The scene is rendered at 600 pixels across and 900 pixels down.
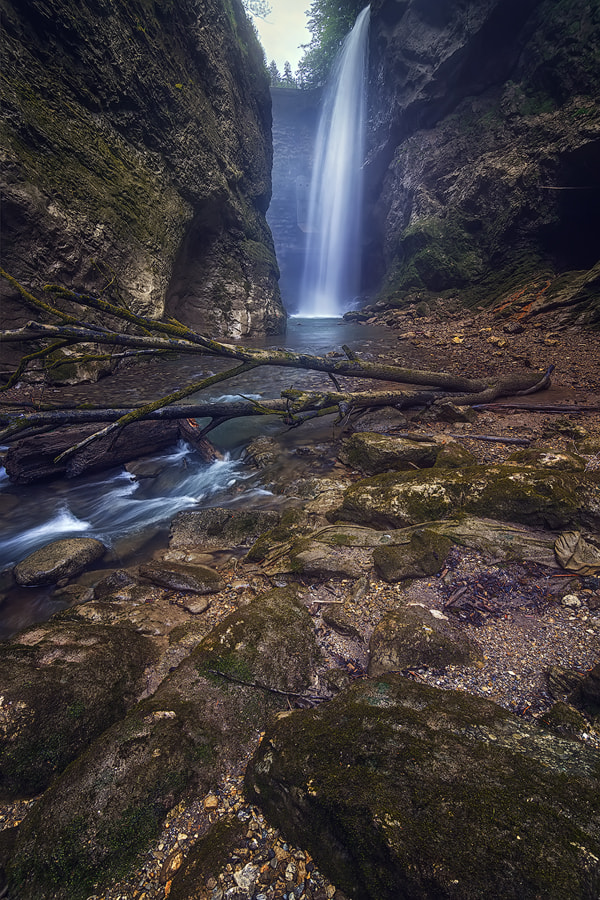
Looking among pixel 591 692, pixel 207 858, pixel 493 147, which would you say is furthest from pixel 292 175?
pixel 207 858

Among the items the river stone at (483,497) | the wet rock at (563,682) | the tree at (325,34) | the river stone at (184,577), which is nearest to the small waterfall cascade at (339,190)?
the tree at (325,34)

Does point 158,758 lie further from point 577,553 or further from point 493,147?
point 493,147

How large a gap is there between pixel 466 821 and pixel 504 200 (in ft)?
82.1

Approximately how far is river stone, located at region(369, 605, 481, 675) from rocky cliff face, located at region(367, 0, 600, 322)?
504 inches

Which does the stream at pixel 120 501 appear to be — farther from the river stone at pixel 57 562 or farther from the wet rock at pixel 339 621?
the wet rock at pixel 339 621

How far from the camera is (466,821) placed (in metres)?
1.22

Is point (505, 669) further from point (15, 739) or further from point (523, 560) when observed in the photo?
point (15, 739)

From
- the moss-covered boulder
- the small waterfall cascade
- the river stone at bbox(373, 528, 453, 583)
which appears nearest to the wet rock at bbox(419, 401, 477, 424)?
the river stone at bbox(373, 528, 453, 583)

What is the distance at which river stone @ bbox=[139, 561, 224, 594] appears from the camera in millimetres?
3656

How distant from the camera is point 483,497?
137 inches

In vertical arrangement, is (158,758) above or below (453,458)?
below

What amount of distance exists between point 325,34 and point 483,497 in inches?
2284

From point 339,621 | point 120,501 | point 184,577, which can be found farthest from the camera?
point 120,501

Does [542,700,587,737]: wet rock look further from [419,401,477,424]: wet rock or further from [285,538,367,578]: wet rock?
[419,401,477,424]: wet rock
